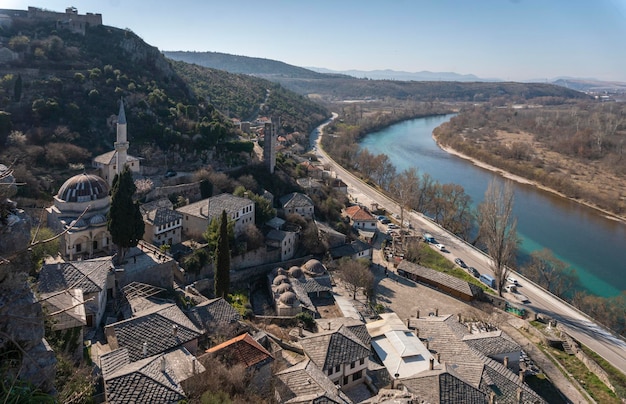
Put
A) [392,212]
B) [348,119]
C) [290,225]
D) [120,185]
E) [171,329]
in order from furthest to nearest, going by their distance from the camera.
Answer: [348,119] → [392,212] → [290,225] → [120,185] → [171,329]

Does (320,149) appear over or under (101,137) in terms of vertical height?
under

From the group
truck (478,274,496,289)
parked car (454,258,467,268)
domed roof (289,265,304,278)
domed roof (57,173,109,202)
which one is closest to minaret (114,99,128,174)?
domed roof (57,173,109,202)

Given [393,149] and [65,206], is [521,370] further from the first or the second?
[393,149]

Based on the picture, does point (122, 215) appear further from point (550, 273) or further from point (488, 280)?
point (550, 273)

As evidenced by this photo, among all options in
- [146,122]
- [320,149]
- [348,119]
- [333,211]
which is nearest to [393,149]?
[320,149]

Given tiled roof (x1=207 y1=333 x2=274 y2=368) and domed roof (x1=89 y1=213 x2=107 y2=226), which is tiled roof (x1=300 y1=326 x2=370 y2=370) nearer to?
tiled roof (x1=207 y1=333 x2=274 y2=368)

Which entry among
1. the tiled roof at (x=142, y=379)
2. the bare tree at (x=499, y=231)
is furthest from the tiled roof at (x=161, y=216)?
the bare tree at (x=499, y=231)

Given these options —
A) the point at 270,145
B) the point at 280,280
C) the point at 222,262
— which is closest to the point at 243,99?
the point at 270,145
